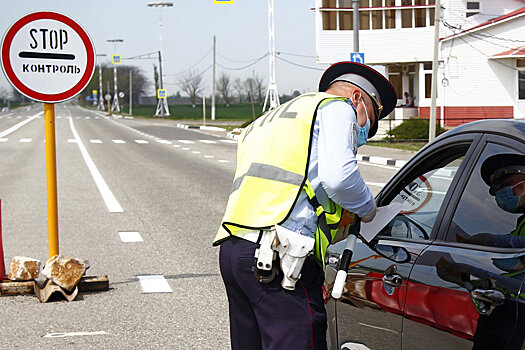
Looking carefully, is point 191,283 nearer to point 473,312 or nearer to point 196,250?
point 196,250

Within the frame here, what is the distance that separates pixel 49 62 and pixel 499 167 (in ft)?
16.2

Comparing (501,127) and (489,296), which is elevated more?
(501,127)

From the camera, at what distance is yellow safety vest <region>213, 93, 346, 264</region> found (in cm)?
268

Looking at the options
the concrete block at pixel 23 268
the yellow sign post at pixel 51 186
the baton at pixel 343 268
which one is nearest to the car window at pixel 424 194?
the baton at pixel 343 268

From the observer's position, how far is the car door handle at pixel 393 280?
290cm

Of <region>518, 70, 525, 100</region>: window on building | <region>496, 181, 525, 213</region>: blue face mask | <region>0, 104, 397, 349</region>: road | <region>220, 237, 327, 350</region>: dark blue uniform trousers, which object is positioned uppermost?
<region>518, 70, 525, 100</region>: window on building

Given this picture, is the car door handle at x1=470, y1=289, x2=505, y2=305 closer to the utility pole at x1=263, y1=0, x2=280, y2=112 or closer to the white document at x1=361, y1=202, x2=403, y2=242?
the white document at x1=361, y1=202, x2=403, y2=242

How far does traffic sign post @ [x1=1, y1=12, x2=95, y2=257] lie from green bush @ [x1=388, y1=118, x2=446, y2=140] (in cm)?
2474

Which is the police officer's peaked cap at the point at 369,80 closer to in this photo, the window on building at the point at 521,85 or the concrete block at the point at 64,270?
the concrete block at the point at 64,270

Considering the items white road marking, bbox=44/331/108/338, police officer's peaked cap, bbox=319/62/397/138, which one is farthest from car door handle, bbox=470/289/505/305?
white road marking, bbox=44/331/108/338

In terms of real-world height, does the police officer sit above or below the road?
above

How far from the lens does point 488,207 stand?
9.11 ft

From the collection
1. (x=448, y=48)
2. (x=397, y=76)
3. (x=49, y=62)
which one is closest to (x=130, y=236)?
(x=49, y=62)

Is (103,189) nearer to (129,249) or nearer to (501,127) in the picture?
(129,249)
